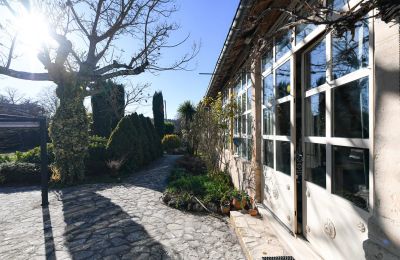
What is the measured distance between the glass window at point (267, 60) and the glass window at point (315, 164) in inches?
74.2

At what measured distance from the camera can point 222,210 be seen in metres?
5.19

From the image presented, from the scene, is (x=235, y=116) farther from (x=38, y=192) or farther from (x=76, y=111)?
(x=38, y=192)

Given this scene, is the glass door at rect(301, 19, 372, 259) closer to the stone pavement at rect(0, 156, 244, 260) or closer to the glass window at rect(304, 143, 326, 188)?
the glass window at rect(304, 143, 326, 188)

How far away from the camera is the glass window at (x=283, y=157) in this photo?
3.54m

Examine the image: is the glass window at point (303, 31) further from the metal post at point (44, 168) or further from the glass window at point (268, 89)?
the metal post at point (44, 168)

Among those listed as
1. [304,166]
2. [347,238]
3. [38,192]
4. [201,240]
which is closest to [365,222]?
[347,238]

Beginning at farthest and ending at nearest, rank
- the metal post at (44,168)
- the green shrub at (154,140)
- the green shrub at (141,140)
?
the green shrub at (154,140)
the green shrub at (141,140)
the metal post at (44,168)

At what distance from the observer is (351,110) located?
7.12 ft

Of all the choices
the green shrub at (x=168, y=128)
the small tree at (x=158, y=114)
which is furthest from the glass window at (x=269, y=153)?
the green shrub at (x=168, y=128)

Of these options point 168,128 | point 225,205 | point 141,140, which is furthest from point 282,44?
point 168,128

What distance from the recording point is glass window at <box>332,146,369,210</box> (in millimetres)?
1983

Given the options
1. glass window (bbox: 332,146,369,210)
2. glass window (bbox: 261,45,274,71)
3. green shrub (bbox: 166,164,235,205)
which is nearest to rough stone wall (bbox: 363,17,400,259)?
glass window (bbox: 332,146,369,210)

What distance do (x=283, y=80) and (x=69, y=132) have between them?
7.64 meters

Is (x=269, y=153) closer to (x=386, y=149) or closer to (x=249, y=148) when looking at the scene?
(x=249, y=148)
